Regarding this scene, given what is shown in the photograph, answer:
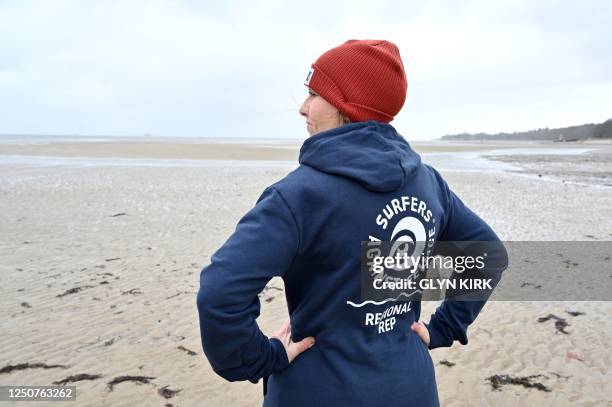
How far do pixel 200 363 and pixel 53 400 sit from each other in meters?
1.31

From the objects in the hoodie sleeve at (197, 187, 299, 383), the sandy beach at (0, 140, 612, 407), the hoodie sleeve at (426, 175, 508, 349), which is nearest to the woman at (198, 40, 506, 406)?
the hoodie sleeve at (197, 187, 299, 383)

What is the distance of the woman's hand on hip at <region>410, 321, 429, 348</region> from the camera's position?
1782 millimetres

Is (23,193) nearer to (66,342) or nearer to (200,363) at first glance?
(66,342)

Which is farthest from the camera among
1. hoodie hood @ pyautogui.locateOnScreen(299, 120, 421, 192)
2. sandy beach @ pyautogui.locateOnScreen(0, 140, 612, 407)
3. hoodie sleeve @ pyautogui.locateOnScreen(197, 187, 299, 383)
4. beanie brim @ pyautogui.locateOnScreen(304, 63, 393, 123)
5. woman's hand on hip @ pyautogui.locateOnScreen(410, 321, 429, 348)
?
sandy beach @ pyautogui.locateOnScreen(0, 140, 612, 407)

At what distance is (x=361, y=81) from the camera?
155 cm

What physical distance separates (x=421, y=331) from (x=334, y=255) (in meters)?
0.63

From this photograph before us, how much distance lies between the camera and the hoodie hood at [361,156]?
1389 mm

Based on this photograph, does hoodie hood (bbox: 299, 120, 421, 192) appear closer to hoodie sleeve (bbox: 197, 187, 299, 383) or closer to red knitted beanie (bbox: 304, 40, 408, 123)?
red knitted beanie (bbox: 304, 40, 408, 123)

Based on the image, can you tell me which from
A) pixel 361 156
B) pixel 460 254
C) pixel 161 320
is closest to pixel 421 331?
pixel 460 254

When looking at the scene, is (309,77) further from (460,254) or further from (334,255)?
(460,254)

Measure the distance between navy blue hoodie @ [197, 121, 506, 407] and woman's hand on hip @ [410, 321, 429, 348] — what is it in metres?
0.14

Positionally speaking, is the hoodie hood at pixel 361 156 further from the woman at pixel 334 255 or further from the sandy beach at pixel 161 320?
the sandy beach at pixel 161 320

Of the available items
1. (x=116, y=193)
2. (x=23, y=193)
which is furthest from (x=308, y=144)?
(x=23, y=193)

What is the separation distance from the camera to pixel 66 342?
16.6 ft
